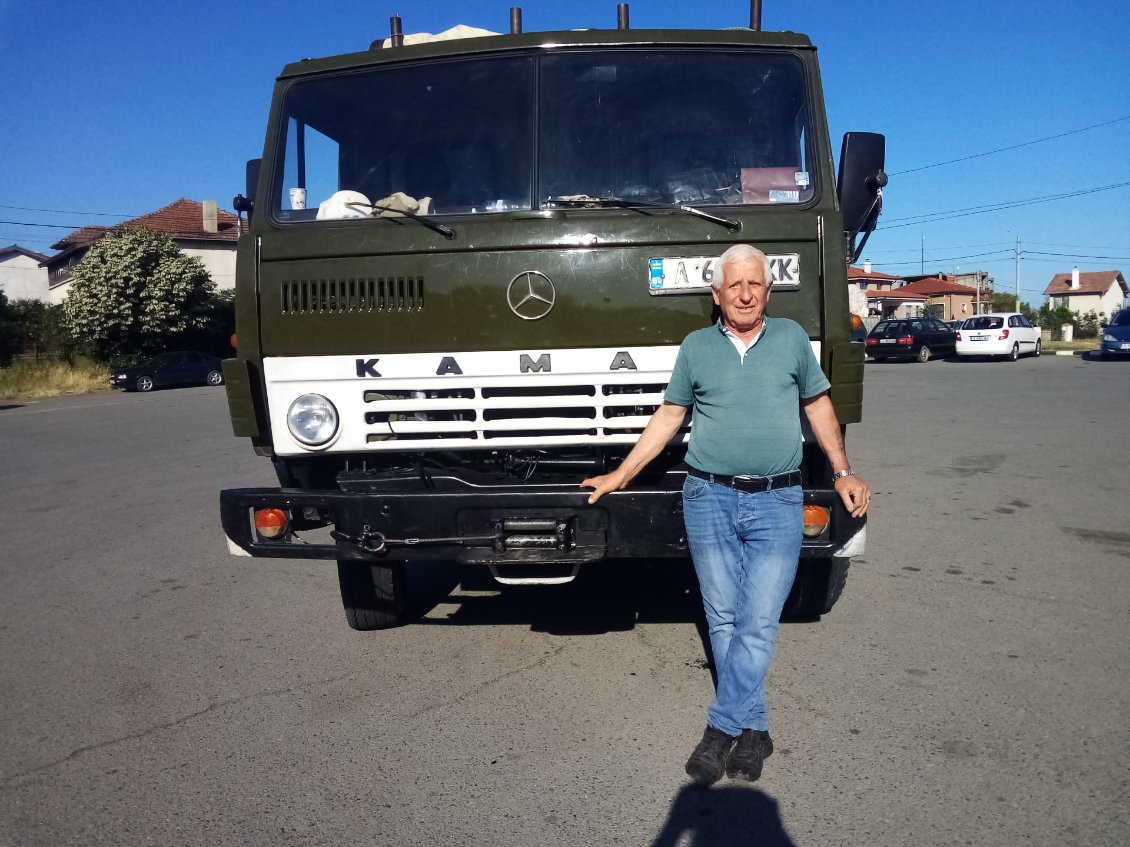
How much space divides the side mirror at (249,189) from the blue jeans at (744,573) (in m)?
2.60

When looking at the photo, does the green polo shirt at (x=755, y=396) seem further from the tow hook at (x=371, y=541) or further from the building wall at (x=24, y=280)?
the building wall at (x=24, y=280)

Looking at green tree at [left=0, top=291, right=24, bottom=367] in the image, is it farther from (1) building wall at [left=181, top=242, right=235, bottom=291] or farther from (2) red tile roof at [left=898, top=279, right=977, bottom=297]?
(2) red tile roof at [left=898, top=279, right=977, bottom=297]

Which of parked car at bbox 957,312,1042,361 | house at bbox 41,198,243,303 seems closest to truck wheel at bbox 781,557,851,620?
parked car at bbox 957,312,1042,361

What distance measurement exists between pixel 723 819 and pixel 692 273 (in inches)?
81.3

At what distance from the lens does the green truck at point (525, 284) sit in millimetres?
3896

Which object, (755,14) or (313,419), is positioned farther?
(755,14)

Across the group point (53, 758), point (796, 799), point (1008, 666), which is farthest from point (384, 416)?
point (1008, 666)

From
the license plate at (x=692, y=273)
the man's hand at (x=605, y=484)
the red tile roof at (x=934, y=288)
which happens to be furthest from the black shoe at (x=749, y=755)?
the red tile roof at (x=934, y=288)

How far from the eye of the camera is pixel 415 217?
4137 mm

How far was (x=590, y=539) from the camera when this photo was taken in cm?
379

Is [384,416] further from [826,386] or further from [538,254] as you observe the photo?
[826,386]

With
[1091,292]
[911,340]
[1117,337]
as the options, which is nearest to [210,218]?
[911,340]

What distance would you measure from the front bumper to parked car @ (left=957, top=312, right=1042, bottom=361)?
2936cm

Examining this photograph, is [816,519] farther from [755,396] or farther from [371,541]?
[371,541]
